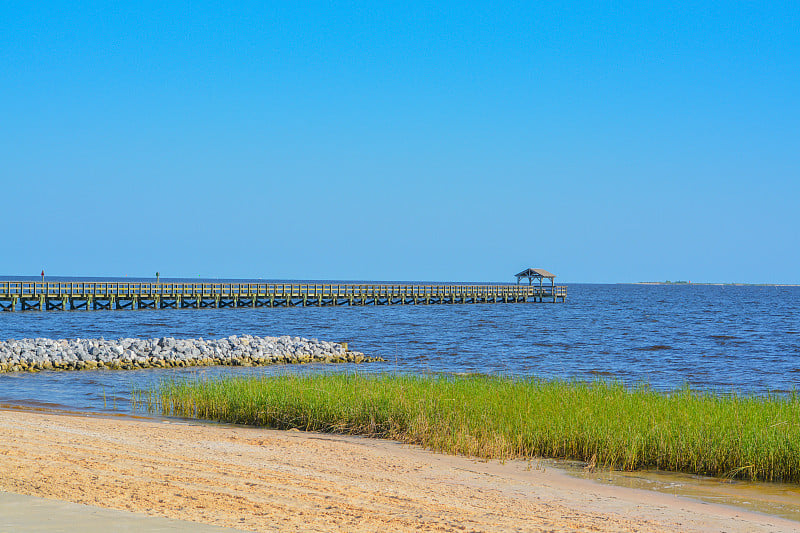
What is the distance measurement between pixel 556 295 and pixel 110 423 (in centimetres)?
8585

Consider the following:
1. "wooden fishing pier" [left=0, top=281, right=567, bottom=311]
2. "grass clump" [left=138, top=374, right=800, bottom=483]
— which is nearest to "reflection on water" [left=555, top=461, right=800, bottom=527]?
"grass clump" [left=138, top=374, right=800, bottom=483]

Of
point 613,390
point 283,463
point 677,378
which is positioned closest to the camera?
point 283,463

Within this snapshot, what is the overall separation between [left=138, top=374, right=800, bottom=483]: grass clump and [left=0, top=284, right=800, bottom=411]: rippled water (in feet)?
12.7

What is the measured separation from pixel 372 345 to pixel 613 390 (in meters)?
22.5

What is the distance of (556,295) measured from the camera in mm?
95938

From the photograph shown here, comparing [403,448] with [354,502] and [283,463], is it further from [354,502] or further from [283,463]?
[354,502]

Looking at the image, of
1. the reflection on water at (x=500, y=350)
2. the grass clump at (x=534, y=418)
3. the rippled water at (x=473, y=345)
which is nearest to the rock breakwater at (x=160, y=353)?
the reflection on water at (x=500, y=350)

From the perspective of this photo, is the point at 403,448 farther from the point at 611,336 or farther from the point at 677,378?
the point at 611,336

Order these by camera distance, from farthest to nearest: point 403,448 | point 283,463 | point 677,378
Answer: point 677,378 → point 403,448 → point 283,463

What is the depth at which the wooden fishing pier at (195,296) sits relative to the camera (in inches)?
2335

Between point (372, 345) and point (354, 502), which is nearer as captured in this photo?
point (354, 502)

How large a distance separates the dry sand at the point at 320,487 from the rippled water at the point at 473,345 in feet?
22.3

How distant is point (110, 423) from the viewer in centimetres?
1351

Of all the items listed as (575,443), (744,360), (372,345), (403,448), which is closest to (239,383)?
(403,448)
